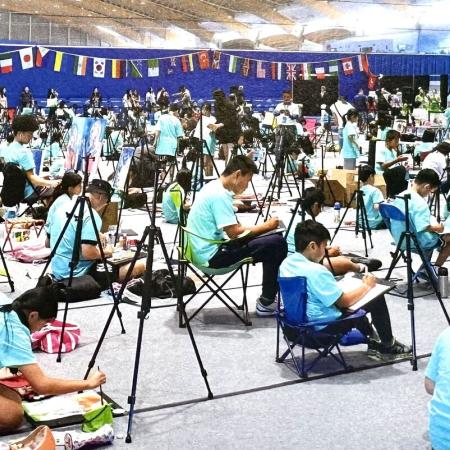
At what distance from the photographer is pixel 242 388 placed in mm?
4238

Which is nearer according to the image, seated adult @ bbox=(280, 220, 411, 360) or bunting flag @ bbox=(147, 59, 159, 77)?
seated adult @ bbox=(280, 220, 411, 360)

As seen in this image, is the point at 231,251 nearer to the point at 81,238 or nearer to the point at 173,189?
the point at 81,238

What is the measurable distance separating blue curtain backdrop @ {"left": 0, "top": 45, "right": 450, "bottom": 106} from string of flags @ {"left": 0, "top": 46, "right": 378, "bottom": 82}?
4 centimetres

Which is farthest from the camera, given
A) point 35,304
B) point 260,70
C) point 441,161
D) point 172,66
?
point 260,70

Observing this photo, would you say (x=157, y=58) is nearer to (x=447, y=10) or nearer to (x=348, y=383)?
(x=447, y=10)

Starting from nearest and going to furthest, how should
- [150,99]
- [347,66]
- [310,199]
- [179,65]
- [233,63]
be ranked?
[310,199] → [150,99] → [179,65] → [233,63] → [347,66]

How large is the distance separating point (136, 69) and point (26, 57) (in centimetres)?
305

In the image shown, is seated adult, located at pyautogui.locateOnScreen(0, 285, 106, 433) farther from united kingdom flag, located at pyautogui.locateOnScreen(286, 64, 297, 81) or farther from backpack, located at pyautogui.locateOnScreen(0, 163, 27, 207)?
united kingdom flag, located at pyautogui.locateOnScreen(286, 64, 297, 81)

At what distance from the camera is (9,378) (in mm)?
4066

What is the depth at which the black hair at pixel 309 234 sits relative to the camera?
4.39 meters

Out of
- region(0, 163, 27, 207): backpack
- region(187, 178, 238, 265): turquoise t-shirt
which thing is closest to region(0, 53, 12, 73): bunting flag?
region(0, 163, 27, 207): backpack

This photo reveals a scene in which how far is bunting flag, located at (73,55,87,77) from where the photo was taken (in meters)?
22.0

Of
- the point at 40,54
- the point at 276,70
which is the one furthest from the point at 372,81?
the point at 40,54

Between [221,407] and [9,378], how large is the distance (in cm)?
104
